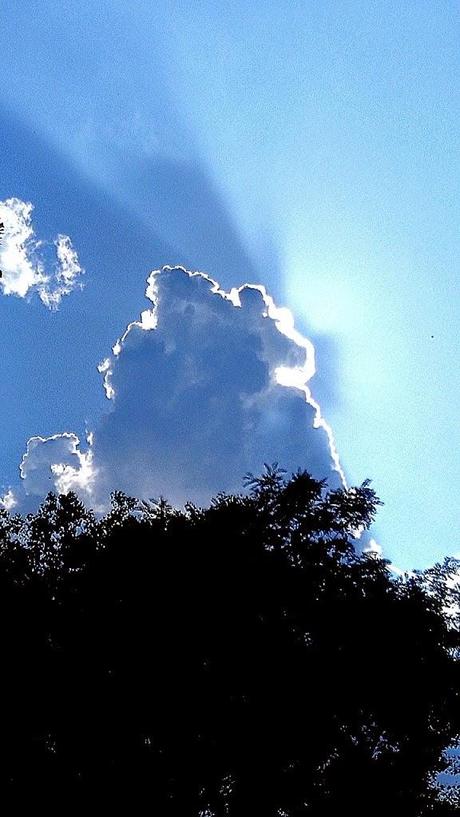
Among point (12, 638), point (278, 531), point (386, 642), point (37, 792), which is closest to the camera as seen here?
point (37, 792)

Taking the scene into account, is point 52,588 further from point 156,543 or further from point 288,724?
point 288,724

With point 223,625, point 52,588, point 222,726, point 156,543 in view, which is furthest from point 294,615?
point 52,588

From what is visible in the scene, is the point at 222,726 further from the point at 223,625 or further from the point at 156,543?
the point at 156,543

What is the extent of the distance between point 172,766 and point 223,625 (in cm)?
775

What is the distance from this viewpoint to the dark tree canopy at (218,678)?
25.1 meters

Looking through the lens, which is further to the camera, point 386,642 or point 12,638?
point 386,642

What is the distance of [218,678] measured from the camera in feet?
86.4

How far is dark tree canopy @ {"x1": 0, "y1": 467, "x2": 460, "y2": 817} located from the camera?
2506 cm

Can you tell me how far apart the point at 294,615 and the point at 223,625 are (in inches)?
172

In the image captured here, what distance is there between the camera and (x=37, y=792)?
2352 centimetres

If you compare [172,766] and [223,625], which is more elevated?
[223,625]

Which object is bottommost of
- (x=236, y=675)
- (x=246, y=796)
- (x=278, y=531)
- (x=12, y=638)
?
(x=246, y=796)

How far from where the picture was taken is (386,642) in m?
28.1

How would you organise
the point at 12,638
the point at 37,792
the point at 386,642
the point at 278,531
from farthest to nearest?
the point at 278,531
the point at 386,642
the point at 12,638
the point at 37,792
